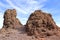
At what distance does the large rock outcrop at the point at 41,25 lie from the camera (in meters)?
34.4

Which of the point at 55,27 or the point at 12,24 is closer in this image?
the point at 55,27

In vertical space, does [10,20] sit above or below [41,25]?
above

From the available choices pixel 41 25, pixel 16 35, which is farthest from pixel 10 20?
pixel 41 25

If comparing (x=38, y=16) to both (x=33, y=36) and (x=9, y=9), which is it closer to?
(x=33, y=36)

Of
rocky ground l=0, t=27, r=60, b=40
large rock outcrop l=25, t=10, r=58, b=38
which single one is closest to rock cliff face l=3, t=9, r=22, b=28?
rocky ground l=0, t=27, r=60, b=40

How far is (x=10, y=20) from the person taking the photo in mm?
40188

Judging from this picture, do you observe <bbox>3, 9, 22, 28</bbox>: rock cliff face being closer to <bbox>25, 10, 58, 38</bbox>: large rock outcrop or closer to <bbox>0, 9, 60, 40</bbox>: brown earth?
<bbox>0, 9, 60, 40</bbox>: brown earth

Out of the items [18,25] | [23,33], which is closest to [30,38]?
[23,33]

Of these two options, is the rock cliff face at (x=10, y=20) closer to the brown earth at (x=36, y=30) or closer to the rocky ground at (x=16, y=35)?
the brown earth at (x=36, y=30)

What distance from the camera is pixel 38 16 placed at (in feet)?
119

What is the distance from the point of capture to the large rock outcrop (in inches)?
1353

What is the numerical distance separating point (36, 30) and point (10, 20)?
23.9 feet

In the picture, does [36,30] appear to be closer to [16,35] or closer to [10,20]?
[16,35]

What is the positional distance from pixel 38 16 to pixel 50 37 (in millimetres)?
4543
